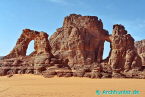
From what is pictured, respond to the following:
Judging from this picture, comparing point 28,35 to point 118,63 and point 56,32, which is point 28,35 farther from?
point 56,32

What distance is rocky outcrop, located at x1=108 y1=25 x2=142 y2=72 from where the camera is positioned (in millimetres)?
44281

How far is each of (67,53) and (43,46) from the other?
77.9 feet

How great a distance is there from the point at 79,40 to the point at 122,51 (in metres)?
10.1

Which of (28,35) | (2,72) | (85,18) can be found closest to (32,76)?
(2,72)

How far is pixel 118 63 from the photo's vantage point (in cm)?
4641

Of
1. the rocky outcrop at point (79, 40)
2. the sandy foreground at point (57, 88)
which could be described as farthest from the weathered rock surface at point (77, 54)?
the sandy foreground at point (57, 88)

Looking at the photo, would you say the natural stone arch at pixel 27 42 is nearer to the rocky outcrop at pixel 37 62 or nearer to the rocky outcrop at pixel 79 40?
the rocky outcrop at pixel 37 62

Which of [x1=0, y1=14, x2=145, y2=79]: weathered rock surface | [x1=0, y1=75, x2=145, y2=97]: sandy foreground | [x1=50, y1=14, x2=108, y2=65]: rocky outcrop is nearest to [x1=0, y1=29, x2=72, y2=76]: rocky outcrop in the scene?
[x1=0, y1=14, x2=145, y2=79]: weathered rock surface

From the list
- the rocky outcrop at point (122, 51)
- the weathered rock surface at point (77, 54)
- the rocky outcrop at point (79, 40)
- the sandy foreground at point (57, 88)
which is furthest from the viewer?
the rocky outcrop at point (79, 40)

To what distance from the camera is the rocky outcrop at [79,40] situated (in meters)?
50.7

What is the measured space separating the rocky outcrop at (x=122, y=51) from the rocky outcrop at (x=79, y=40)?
517cm

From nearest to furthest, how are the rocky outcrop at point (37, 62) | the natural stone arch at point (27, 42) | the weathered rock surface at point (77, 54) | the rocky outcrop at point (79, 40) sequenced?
the rocky outcrop at point (37, 62), the weathered rock surface at point (77, 54), the natural stone arch at point (27, 42), the rocky outcrop at point (79, 40)

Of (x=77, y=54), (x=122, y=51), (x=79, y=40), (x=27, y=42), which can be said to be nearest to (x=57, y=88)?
(x=27, y=42)

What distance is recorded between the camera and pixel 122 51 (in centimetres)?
4672
